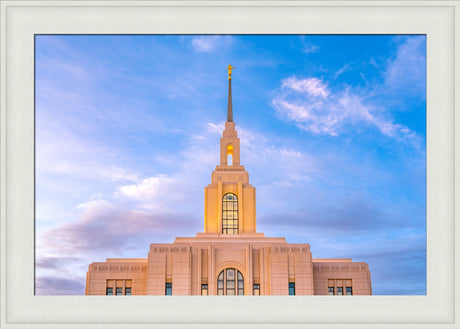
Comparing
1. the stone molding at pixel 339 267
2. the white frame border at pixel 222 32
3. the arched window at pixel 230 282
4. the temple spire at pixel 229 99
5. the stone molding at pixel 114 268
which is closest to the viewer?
the white frame border at pixel 222 32

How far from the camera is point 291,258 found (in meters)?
35.5

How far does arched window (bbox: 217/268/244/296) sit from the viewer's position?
35.4 m

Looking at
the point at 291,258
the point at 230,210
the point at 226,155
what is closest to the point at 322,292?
the point at 291,258

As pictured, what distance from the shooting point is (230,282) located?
35594 mm

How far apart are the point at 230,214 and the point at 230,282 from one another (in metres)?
9.21

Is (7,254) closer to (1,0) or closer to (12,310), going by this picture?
(12,310)

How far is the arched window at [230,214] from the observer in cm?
4356

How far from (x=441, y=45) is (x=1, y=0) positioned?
28.4ft

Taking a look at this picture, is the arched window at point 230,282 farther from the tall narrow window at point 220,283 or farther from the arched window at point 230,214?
the arched window at point 230,214

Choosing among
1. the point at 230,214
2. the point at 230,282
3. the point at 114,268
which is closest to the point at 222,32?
the point at 230,282

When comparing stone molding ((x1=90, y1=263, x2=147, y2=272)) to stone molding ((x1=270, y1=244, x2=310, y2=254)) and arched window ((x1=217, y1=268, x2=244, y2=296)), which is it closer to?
arched window ((x1=217, y1=268, x2=244, y2=296))

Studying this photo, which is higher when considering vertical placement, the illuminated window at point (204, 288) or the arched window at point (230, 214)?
the arched window at point (230, 214)

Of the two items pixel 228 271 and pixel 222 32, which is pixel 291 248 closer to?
pixel 228 271

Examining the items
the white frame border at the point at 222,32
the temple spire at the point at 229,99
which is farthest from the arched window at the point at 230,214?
the white frame border at the point at 222,32
